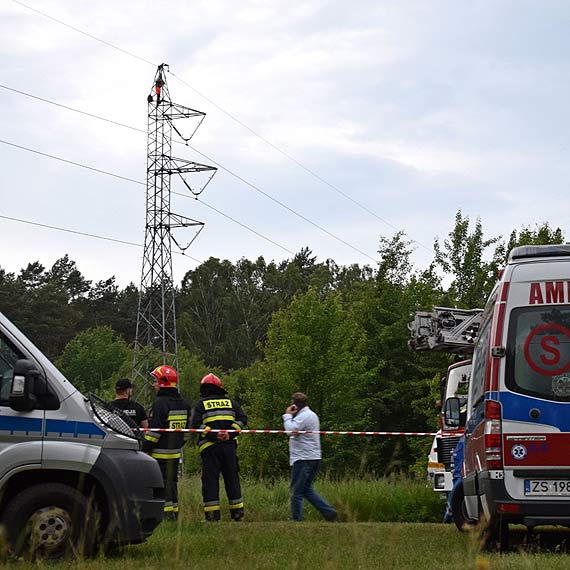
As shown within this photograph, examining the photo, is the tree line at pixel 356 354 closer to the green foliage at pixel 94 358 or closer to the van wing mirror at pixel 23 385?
the green foliage at pixel 94 358

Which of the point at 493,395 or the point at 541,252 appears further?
the point at 541,252

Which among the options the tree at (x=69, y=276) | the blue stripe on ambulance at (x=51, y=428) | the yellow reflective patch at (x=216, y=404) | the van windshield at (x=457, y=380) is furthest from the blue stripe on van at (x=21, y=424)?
the tree at (x=69, y=276)

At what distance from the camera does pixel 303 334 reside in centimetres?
5931

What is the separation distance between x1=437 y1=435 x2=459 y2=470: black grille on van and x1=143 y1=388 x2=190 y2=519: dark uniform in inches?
153

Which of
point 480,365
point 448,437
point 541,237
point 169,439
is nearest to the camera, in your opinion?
point 480,365

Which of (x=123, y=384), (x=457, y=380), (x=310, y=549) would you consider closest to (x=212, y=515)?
(x=123, y=384)

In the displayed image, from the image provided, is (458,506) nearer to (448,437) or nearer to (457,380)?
(448,437)

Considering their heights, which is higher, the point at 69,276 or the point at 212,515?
the point at 69,276

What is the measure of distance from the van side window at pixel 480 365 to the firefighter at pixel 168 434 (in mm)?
4303

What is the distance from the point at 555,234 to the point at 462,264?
17.8ft

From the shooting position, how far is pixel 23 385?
795 centimetres

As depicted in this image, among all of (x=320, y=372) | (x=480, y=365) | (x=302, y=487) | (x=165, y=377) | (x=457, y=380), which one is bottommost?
(x=302, y=487)

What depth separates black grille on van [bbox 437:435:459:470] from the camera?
1551 cm

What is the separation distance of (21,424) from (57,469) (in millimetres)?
437
